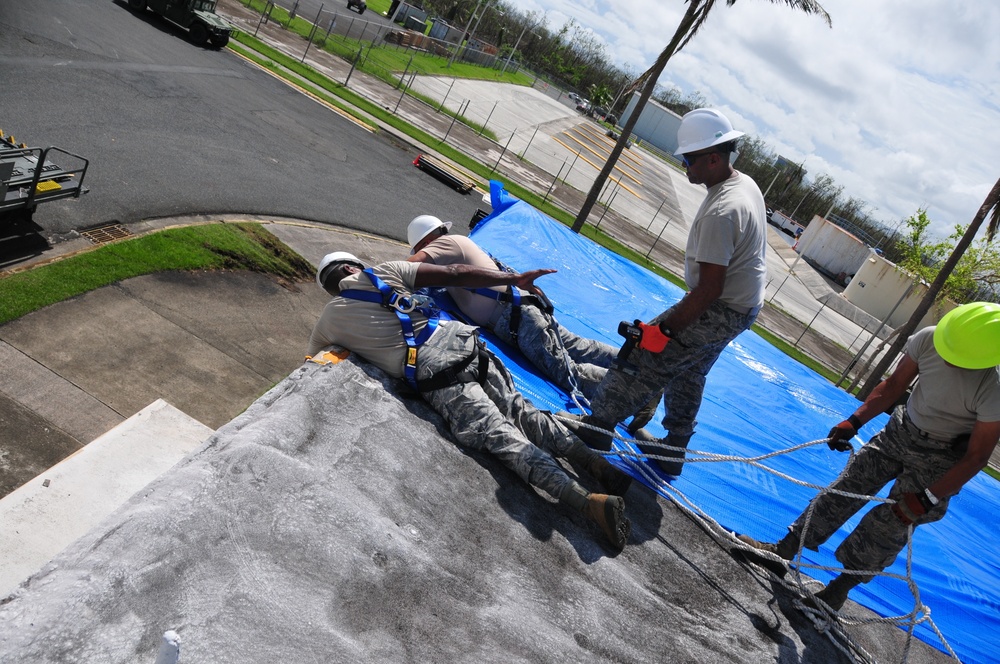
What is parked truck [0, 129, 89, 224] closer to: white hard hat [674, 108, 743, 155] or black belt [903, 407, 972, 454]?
white hard hat [674, 108, 743, 155]

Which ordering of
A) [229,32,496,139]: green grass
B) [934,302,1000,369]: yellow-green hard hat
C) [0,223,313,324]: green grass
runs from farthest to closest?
[229,32,496,139]: green grass, [0,223,313,324]: green grass, [934,302,1000,369]: yellow-green hard hat

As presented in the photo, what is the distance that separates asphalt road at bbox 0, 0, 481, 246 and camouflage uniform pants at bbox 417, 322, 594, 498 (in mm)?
5941

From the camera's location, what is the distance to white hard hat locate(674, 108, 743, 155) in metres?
4.48

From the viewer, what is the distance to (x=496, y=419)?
14.7ft

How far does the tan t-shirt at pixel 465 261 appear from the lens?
5551 millimetres

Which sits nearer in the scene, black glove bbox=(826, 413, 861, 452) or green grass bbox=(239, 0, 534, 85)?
black glove bbox=(826, 413, 861, 452)

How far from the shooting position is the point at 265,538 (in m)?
3.13

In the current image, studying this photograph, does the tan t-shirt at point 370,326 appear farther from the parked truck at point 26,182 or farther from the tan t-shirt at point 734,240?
the parked truck at point 26,182

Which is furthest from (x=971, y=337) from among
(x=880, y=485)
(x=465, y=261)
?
(x=465, y=261)

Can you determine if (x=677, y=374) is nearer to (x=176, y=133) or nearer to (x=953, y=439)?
(x=953, y=439)

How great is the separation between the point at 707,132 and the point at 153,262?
6435 mm

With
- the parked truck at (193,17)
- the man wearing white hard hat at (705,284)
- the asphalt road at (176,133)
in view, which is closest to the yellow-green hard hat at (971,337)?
the man wearing white hard hat at (705,284)

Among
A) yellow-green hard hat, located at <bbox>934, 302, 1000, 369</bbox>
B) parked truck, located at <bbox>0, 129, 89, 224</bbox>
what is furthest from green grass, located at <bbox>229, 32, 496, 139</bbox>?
yellow-green hard hat, located at <bbox>934, 302, 1000, 369</bbox>

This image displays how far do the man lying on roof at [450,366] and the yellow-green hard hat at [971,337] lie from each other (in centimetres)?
204
